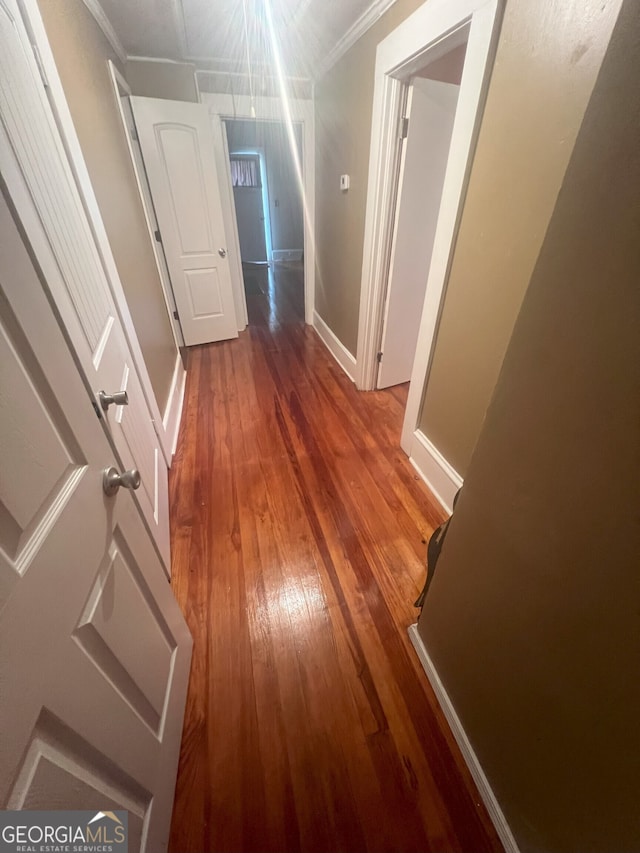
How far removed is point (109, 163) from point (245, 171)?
681 cm

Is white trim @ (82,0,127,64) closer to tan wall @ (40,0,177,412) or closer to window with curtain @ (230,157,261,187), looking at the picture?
tan wall @ (40,0,177,412)

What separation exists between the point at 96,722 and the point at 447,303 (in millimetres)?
1753

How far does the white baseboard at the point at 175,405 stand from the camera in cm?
213

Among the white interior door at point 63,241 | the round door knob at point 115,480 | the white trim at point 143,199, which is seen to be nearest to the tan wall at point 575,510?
the round door knob at point 115,480

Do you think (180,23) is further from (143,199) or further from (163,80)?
(143,199)

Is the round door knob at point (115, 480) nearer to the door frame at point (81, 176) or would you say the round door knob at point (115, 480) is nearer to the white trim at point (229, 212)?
the door frame at point (81, 176)

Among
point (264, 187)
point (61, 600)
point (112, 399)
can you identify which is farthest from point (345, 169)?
point (264, 187)

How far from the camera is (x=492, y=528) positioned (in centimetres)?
73

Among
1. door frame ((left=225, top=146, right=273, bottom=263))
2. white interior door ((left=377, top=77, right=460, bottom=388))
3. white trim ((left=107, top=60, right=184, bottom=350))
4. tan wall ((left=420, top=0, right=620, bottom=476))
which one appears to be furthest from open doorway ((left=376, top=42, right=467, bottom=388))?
door frame ((left=225, top=146, right=273, bottom=263))

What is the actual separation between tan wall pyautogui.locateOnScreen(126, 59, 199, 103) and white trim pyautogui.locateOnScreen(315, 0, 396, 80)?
1.05m

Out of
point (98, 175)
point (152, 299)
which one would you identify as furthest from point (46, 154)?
point (152, 299)

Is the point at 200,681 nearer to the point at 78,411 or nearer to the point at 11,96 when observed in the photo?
the point at 78,411

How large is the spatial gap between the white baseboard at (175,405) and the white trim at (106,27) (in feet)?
6.22

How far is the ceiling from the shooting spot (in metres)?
1.78
